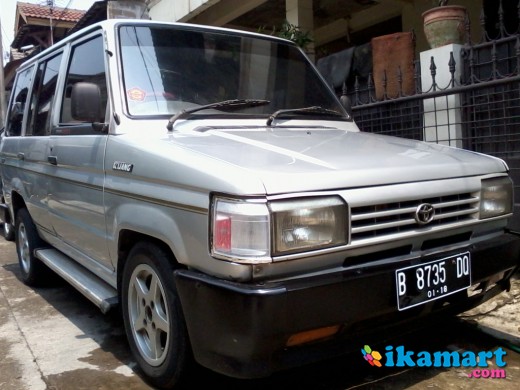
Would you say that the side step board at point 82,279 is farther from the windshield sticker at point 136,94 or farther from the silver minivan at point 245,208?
the windshield sticker at point 136,94

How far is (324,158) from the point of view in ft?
7.61

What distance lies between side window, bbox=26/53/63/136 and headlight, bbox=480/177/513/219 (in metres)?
3.13

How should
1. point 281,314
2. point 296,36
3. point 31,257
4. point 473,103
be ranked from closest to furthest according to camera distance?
point 281,314
point 31,257
point 473,103
point 296,36

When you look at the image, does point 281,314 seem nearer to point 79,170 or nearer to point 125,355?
point 125,355

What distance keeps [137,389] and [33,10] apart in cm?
1881

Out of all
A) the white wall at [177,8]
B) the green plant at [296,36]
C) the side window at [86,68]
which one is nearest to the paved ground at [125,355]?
the side window at [86,68]

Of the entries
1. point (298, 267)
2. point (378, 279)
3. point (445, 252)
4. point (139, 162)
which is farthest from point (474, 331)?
point (139, 162)

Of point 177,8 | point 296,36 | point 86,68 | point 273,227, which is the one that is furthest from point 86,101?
point 177,8

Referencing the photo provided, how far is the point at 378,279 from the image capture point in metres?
2.14

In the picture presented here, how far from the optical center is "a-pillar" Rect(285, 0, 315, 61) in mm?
8309

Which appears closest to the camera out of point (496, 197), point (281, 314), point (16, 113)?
point (281, 314)

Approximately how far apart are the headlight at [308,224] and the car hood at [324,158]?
0.06 meters

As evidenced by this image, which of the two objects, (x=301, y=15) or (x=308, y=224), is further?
(x=301, y=15)

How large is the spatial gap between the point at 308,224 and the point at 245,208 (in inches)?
10.5
